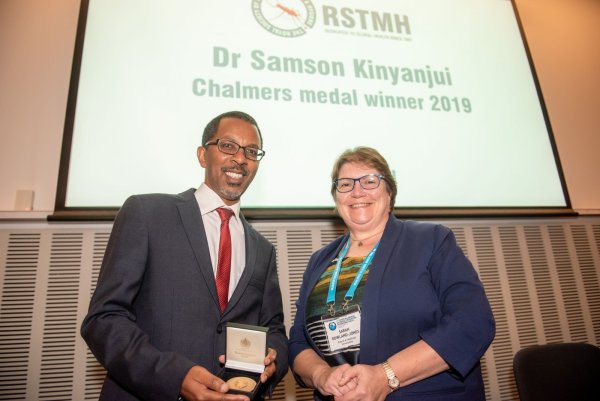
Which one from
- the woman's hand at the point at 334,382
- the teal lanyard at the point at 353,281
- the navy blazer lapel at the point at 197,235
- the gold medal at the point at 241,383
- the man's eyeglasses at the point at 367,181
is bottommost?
the woman's hand at the point at 334,382

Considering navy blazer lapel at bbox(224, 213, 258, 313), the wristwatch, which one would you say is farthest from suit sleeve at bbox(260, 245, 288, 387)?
the wristwatch

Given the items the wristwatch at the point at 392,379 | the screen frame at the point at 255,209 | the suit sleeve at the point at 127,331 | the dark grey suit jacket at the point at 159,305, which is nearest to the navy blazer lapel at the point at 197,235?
the dark grey suit jacket at the point at 159,305

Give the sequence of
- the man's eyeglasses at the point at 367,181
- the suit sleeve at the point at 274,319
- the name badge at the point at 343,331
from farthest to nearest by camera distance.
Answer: the man's eyeglasses at the point at 367,181, the suit sleeve at the point at 274,319, the name badge at the point at 343,331

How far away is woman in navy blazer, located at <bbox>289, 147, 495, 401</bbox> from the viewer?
1.20m

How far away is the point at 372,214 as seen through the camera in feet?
5.41

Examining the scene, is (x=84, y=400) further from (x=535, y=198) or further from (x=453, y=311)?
(x=535, y=198)

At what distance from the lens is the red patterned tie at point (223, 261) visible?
1460mm

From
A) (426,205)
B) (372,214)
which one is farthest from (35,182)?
(426,205)

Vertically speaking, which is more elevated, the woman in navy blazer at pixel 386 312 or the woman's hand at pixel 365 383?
the woman in navy blazer at pixel 386 312

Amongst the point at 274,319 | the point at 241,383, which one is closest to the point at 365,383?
the point at 241,383

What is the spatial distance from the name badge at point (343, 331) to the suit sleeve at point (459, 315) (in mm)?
249

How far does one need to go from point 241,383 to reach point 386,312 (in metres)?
0.58

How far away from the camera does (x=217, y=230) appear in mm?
1645

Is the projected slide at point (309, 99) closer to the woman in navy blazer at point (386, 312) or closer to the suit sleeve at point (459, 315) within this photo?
the woman in navy blazer at point (386, 312)
